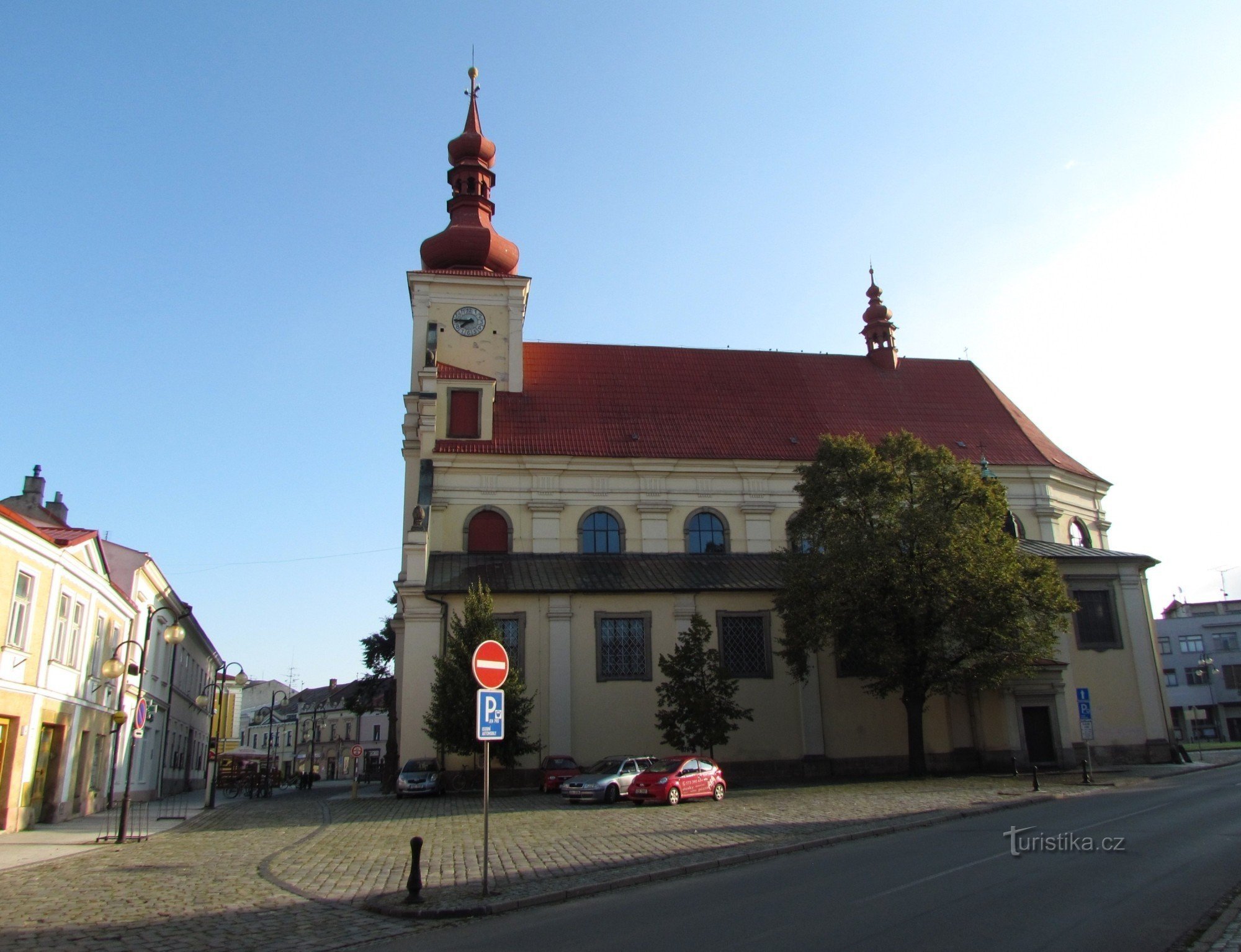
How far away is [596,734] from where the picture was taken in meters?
30.7

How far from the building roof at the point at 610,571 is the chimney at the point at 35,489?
42.7ft

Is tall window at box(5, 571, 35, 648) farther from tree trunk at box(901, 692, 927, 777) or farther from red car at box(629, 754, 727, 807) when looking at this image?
tree trunk at box(901, 692, 927, 777)

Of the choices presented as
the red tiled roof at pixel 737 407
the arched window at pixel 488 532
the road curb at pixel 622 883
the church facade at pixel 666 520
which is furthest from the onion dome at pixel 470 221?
the road curb at pixel 622 883

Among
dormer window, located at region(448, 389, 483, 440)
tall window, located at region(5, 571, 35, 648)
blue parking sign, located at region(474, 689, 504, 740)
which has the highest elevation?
dormer window, located at region(448, 389, 483, 440)

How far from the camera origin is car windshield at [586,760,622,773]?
23688 millimetres

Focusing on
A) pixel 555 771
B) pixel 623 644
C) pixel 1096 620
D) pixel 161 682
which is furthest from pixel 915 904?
pixel 161 682

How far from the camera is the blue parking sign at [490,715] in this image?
37.0 ft

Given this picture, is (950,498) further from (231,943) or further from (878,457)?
(231,943)

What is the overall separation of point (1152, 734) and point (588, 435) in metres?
23.5

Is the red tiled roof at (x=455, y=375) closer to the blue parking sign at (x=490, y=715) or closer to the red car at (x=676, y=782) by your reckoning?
the red car at (x=676, y=782)

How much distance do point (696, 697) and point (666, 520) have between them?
29.0 feet

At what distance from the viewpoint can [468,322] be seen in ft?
127

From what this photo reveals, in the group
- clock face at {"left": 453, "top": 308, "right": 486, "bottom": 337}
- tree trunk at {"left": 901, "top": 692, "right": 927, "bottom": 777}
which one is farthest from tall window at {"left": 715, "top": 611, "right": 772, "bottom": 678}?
clock face at {"left": 453, "top": 308, "right": 486, "bottom": 337}

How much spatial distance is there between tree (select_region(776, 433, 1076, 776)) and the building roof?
3041 millimetres
